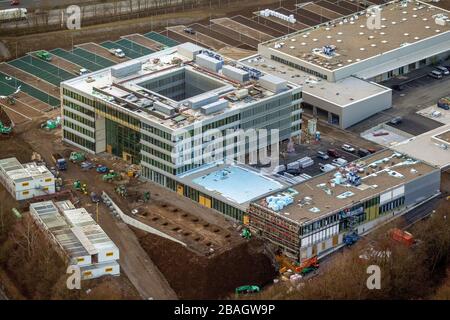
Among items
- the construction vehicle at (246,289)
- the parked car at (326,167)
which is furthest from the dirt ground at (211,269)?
the parked car at (326,167)

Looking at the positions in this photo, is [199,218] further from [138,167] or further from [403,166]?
[403,166]

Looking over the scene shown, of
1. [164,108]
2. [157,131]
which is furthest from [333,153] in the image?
[157,131]

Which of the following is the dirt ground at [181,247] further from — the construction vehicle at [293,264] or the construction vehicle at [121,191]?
the construction vehicle at [293,264]

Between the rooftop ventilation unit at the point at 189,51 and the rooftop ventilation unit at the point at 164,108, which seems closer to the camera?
the rooftop ventilation unit at the point at 164,108

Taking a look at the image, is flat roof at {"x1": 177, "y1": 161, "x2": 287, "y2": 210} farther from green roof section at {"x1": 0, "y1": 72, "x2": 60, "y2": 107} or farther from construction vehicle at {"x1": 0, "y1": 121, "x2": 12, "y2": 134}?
green roof section at {"x1": 0, "y1": 72, "x2": 60, "y2": 107}

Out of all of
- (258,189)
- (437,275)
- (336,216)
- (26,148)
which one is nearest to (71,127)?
(26,148)

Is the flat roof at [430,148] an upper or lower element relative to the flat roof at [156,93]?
lower

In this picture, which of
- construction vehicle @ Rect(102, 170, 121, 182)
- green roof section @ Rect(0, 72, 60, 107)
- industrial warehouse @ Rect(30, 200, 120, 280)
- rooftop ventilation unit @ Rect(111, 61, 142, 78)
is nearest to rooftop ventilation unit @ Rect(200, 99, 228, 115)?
construction vehicle @ Rect(102, 170, 121, 182)
